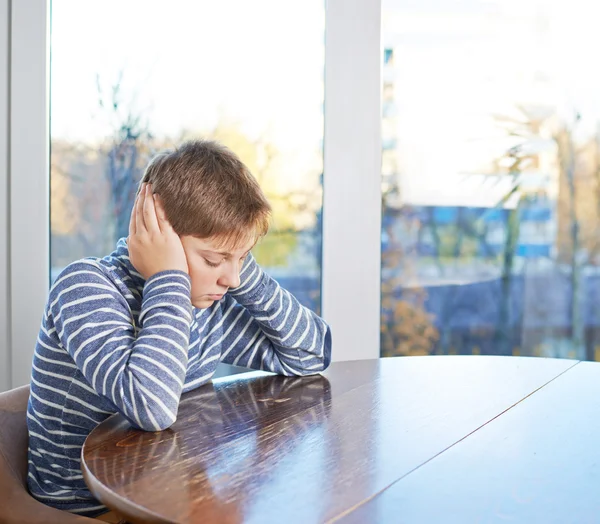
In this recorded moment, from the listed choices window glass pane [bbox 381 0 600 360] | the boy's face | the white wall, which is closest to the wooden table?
the boy's face

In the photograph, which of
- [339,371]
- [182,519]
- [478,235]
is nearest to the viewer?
[182,519]

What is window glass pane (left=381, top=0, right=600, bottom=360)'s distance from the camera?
238cm

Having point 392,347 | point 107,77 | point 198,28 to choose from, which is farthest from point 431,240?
point 107,77

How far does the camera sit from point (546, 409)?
1.09 m

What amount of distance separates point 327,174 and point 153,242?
119cm

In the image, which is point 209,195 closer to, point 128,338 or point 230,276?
point 230,276

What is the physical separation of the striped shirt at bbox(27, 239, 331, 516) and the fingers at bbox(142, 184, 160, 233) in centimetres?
8

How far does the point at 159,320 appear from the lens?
41.9 inches

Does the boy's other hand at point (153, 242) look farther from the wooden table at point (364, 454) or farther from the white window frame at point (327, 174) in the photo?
the white window frame at point (327, 174)

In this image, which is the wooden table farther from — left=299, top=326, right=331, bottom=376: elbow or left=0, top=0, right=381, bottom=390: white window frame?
left=0, top=0, right=381, bottom=390: white window frame

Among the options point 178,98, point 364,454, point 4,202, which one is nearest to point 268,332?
point 364,454

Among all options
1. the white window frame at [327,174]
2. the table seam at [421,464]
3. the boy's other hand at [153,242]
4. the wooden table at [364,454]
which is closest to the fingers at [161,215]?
the boy's other hand at [153,242]

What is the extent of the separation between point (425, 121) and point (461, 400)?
55.8 inches

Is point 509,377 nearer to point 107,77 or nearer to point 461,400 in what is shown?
point 461,400
